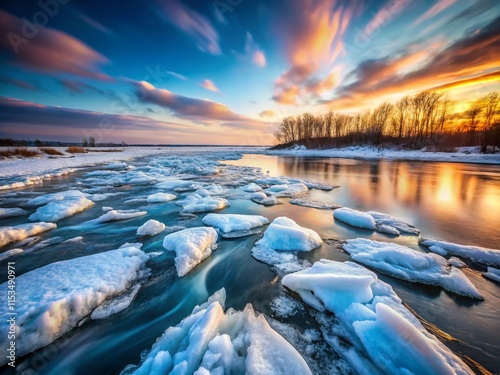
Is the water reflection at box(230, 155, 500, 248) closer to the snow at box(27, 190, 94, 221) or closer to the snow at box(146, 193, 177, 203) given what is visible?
the snow at box(146, 193, 177, 203)

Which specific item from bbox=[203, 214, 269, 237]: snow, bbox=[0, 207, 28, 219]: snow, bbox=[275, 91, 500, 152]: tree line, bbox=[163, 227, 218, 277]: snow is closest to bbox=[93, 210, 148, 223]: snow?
bbox=[203, 214, 269, 237]: snow

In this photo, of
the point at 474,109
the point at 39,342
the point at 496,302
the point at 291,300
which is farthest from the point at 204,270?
the point at 474,109

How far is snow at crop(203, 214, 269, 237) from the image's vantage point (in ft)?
13.9

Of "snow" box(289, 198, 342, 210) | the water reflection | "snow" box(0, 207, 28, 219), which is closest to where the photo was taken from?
the water reflection

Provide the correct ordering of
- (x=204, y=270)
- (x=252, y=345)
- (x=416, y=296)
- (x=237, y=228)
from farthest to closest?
(x=237, y=228) < (x=204, y=270) < (x=416, y=296) < (x=252, y=345)

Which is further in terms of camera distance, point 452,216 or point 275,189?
point 275,189

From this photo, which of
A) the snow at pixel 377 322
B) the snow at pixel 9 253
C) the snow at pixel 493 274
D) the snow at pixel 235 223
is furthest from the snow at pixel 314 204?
the snow at pixel 9 253

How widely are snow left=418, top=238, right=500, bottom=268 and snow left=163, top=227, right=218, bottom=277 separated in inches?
170

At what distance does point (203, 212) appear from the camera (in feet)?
18.6

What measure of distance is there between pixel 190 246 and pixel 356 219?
13.3 feet

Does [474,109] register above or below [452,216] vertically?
above

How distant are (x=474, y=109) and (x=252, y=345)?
4846cm

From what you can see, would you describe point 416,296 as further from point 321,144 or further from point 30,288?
point 321,144

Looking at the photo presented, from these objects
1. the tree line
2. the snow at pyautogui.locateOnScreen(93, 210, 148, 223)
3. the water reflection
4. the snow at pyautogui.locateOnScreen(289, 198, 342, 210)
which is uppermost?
the tree line
